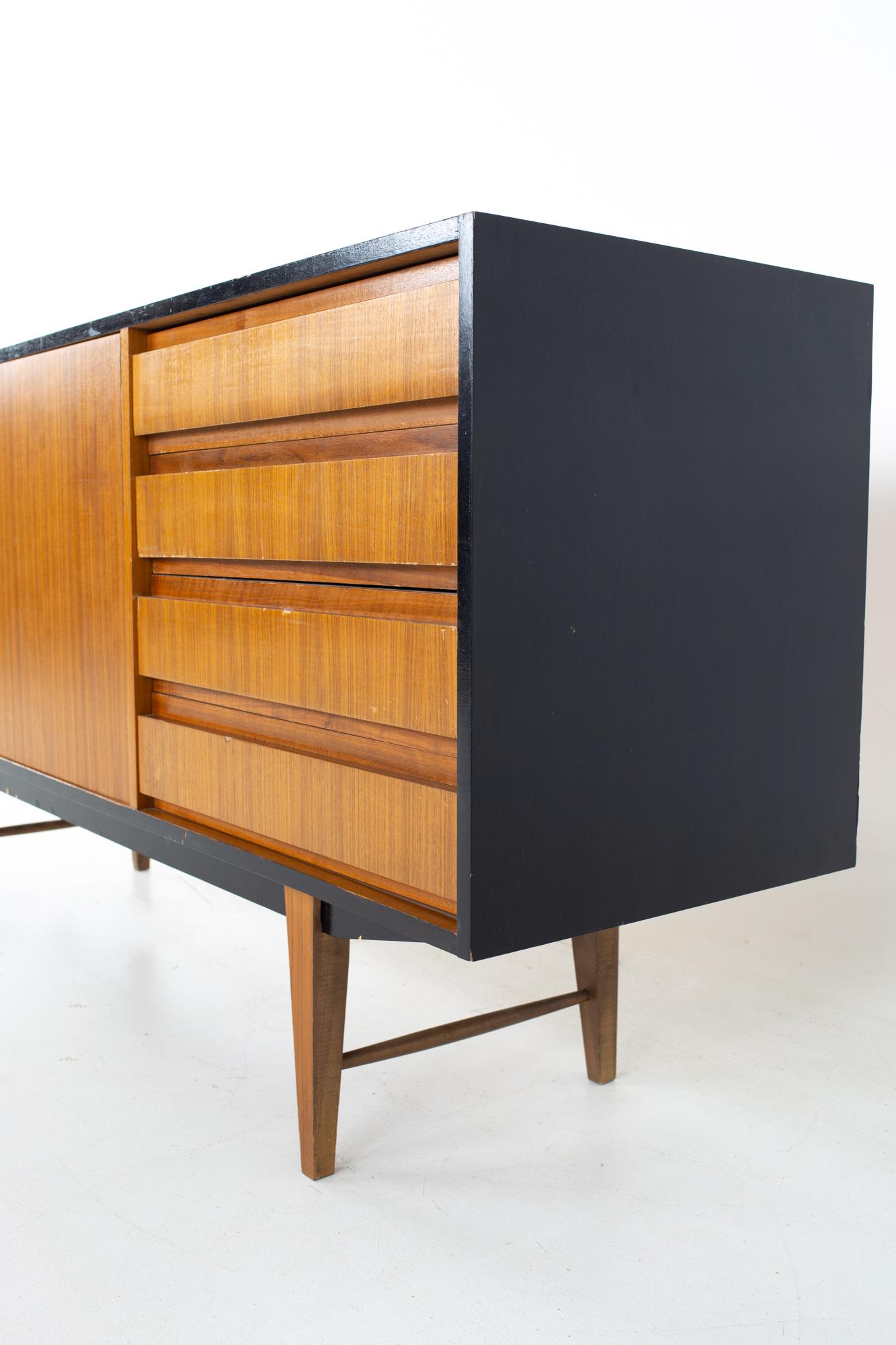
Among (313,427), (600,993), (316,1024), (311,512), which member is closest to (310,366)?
(313,427)

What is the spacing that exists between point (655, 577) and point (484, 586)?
28 cm

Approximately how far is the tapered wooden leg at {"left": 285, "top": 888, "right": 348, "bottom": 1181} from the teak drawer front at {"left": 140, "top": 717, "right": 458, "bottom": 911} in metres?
0.12

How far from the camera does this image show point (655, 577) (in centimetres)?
171

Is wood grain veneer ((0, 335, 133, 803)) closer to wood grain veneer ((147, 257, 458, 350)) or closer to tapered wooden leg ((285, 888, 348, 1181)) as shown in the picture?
wood grain veneer ((147, 257, 458, 350))

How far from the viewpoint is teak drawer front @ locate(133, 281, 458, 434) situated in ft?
5.26

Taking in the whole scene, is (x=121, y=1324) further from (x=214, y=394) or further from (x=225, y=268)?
(x=225, y=268)

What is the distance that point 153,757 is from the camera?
2.24m

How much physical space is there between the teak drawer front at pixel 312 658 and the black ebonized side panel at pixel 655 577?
0.36 feet

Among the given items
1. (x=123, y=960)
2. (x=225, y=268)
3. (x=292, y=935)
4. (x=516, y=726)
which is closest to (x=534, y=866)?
(x=516, y=726)

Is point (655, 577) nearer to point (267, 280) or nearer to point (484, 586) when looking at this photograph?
point (484, 586)

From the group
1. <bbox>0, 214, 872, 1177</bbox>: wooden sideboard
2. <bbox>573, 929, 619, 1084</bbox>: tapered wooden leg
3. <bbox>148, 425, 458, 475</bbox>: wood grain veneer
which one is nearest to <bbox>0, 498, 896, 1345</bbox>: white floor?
<bbox>573, 929, 619, 1084</bbox>: tapered wooden leg

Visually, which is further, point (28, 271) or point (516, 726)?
point (28, 271)

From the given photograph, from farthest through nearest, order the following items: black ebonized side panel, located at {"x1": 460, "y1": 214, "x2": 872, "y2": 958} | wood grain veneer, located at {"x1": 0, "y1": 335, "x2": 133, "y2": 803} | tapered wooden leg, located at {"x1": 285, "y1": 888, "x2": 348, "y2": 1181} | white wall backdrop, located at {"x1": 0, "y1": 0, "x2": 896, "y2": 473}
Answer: white wall backdrop, located at {"x1": 0, "y1": 0, "x2": 896, "y2": 473} → wood grain veneer, located at {"x1": 0, "y1": 335, "x2": 133, "y2": 803} → tapered wooden leg, located at {"x1": 285, "y1": 888, "x2": 348, "y2": 1181} → black ebonized side panel, located at {"x1": 460, "y1": 214, "x2": 872, "y2": 958}

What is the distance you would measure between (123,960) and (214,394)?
1.45 m
